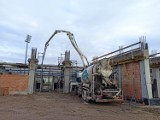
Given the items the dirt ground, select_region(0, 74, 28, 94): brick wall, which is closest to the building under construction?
select_region(0, 74, 28, 94): brick wall

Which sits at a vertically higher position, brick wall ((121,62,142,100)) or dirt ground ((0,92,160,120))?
brick wall ((121,62,142,100))

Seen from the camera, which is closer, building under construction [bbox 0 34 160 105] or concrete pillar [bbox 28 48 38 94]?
building under construction [bbox 0 34 160 105]

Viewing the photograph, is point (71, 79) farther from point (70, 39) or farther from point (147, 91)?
point (147, 91)

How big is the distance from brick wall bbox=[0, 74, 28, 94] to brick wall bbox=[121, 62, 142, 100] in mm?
11718

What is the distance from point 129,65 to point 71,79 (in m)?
13.2

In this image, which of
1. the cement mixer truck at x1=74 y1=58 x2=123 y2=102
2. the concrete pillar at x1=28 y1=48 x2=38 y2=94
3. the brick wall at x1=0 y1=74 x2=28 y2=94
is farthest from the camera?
the concrete pillar at x1=28 y1=48 x2=38 y2=94

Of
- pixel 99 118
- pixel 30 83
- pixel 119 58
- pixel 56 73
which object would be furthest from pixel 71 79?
pixel 99 118

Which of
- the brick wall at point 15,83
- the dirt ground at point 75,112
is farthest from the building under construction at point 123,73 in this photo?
the dirt ground at point 75,112

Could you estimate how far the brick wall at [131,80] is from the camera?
16016 millimetres

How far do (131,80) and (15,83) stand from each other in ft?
44.1

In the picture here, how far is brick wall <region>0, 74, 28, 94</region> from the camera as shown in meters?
23.0

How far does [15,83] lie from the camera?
76.0 feet

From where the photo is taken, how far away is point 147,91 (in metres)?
14.7

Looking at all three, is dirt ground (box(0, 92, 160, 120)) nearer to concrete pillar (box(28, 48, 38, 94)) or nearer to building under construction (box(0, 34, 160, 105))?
building under construction (box(0, 34, 160, 105))
